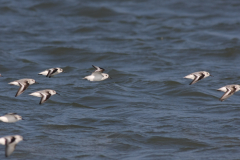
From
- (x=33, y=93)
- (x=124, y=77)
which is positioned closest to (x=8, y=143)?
(x=33, y=93)

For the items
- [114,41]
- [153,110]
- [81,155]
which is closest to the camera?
[81,155]

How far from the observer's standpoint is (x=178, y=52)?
15.6 m

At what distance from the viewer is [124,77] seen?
13102 mm

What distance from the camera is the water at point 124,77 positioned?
27.1 ft

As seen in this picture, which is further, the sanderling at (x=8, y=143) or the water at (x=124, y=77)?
→ the water at (x=124, y=77)

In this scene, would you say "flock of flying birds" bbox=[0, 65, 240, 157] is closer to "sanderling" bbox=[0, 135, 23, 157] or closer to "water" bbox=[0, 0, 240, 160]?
"sanderling" bbox=[0, 135, 23, 157]

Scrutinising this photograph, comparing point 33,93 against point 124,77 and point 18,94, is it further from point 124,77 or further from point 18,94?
point 124,77

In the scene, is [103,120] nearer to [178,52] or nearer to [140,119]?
[140,119]

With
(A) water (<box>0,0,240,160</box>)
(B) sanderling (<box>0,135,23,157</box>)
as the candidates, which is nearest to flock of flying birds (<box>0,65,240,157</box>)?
(B) sanderling (<box>0,135,23,157</box>)

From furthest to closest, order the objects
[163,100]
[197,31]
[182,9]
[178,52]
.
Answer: [182,9]
[197,31]
[178,52]
[163,100]

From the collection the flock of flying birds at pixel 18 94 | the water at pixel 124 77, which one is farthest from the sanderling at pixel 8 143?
the water at pixel 124 77

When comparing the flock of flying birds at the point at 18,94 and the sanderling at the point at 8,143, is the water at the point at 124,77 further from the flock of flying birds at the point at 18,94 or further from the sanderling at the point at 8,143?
the sanderling at the point at 8,143

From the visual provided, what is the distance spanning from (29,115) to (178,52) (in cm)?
748

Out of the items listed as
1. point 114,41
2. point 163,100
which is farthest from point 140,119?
point 114,41
